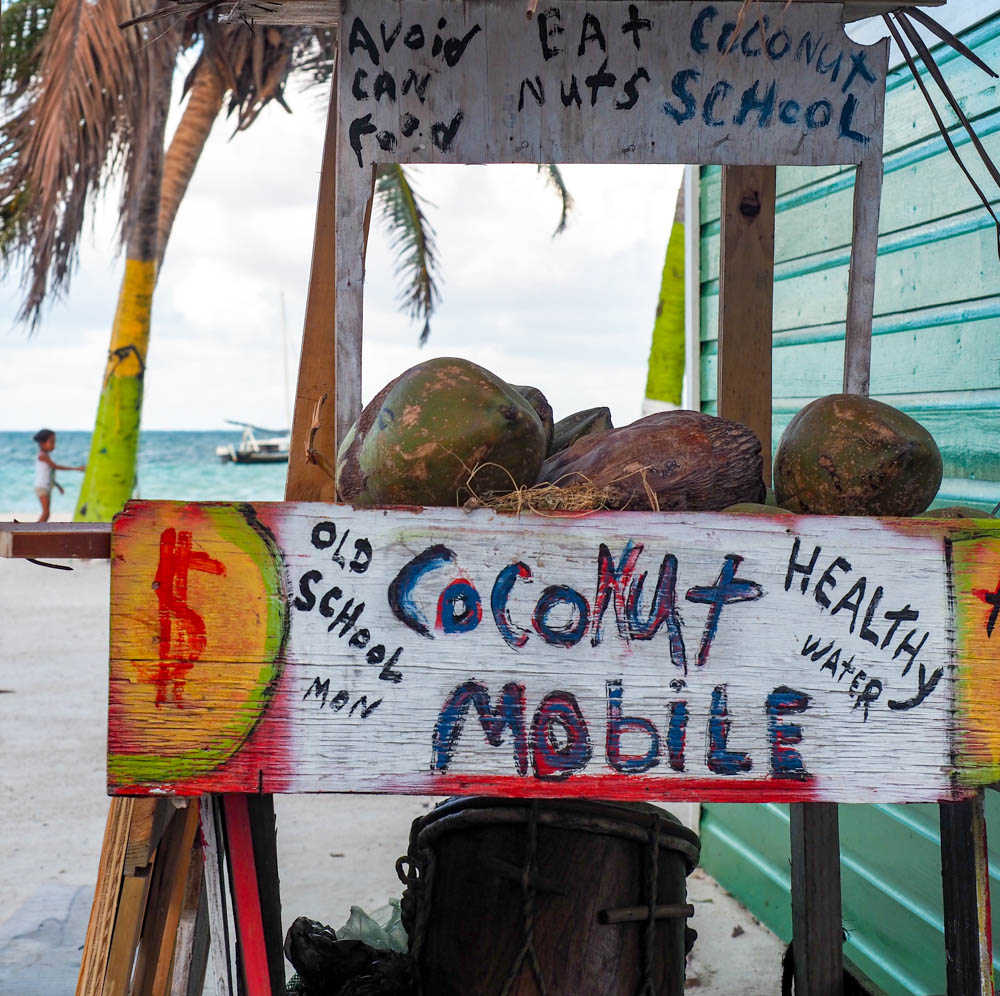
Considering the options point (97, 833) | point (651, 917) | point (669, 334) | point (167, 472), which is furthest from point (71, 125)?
point (167, 472)

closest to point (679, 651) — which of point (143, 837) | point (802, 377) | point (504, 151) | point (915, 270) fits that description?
point (143, 837)

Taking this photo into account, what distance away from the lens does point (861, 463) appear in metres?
1.59

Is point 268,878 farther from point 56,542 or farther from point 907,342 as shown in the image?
point 907,342

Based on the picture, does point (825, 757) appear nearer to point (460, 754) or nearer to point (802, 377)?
point (460, 754)

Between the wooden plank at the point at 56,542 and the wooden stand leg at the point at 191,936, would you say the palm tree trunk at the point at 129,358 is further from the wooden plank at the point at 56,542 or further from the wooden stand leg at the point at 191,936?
the wooden plank at the point at 56,542

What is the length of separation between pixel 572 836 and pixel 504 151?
4.00 ft

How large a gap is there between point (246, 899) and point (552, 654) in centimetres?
59

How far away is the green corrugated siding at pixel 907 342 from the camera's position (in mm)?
2605

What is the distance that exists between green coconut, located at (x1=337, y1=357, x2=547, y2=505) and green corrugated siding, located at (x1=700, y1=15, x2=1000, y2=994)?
151 cm

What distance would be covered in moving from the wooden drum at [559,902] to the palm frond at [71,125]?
7664mm

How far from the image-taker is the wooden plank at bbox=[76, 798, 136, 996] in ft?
5.66

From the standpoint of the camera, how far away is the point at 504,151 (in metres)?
2.05

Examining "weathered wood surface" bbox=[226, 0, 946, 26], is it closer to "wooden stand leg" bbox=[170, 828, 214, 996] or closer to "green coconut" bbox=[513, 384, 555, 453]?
"green coconut" bbox=[513, 384, 555, 453]

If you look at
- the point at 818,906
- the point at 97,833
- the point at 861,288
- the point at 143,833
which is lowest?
the point at 97,833
